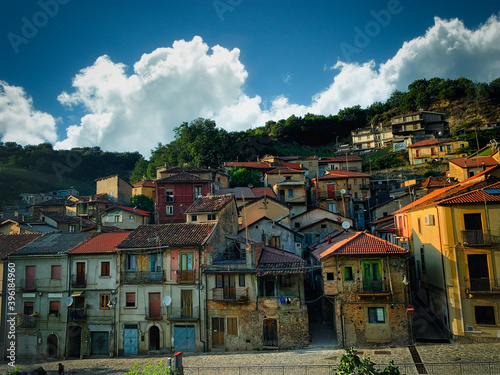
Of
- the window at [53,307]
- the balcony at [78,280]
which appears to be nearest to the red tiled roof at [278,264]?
the balcony at [78,280]

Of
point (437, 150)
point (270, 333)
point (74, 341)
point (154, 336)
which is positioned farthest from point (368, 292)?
point (437, 150)

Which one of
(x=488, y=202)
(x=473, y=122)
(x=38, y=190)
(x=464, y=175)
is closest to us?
(x=488, y=202)

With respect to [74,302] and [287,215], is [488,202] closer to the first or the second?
[287,215]

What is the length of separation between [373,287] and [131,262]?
682 inches

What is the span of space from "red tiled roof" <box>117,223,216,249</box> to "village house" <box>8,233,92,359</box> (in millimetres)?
5686

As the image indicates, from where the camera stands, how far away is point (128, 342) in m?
23.6

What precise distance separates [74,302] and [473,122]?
8071 cm

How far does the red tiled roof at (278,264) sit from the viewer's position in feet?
74.1

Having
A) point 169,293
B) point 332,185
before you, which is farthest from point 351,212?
point 169,293

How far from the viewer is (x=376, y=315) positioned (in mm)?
21625

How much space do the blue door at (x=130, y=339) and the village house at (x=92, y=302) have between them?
74cm

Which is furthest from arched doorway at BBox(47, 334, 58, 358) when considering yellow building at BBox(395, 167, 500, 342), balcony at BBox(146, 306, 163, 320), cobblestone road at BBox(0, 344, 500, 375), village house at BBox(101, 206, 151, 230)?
yellow building at BBox(395, 167, 500, 342)

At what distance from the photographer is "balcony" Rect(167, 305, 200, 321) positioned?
22953 mm

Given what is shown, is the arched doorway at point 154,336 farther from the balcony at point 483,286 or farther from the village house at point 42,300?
the balcony at point 483,286
